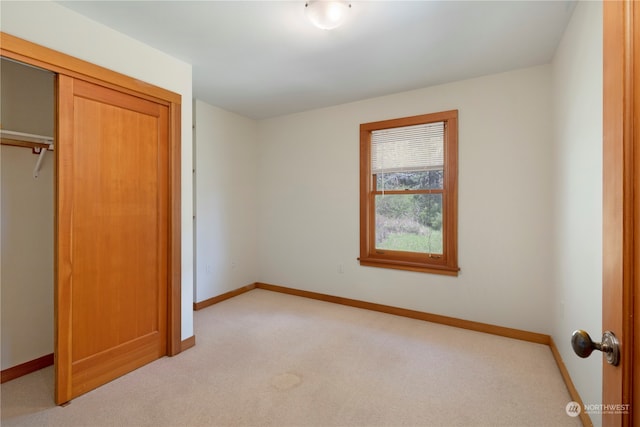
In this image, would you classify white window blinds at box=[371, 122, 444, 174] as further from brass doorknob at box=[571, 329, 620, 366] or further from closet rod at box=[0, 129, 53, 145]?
closet rod at box=[0, 129, 53, 145]

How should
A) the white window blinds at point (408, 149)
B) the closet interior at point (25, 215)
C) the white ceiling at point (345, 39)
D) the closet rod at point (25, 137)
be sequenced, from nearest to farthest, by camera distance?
the white ceiling at point (345, 39), the closet rod at point (25, 137), the closet interior at point (25, 215), the white window blinds at point (408, 149)

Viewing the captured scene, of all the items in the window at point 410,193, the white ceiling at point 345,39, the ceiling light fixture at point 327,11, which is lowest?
the window at point 410,193

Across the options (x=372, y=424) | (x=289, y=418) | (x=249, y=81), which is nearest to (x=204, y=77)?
(x=249, y=81)

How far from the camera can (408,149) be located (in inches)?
Answer: 139

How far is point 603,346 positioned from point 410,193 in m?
2.91

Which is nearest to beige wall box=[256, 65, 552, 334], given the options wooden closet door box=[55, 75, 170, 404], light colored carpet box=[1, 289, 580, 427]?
light colored carpet box=[1, 289, 580, 427]

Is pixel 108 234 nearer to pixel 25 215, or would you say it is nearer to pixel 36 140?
pixel 25 215

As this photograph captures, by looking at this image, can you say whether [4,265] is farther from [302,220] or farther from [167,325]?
[302,220]

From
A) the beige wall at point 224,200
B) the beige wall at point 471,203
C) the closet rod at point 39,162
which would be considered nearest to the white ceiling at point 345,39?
the beige wall at point 471,203

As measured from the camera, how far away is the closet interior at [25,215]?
2223 mm

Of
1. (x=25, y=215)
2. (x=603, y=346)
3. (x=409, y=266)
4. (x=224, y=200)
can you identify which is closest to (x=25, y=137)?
(x=25, y=215)

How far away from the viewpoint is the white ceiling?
77.2 inches

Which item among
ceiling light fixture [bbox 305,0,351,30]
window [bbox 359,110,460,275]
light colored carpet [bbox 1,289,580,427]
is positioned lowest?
light colored carpet [bbox 1,289,580,427]

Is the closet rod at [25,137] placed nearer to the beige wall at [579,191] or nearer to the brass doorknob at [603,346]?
the brass doorknob at [603,346]
